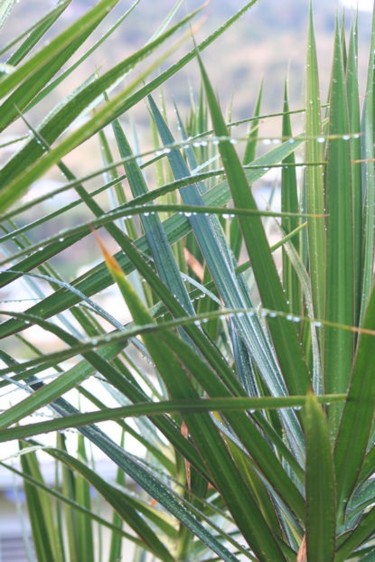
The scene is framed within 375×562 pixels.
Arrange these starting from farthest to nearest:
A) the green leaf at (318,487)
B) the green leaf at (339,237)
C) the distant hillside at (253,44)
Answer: the distant hillside at (253,44)
the green leaf at (339,237)
the green leaf at (318,487)

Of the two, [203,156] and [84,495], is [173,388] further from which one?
[203,156]

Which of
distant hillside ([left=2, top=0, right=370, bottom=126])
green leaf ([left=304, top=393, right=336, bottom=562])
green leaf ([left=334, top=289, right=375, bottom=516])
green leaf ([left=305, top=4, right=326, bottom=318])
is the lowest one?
green leaf ([left=304, top=393, right=336, bottom=562])

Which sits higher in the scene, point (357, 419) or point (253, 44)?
point (253, 44)

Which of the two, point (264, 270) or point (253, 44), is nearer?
point (264, 270)

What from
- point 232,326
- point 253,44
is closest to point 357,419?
point 232,326

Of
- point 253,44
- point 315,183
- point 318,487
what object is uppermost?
point 253,44

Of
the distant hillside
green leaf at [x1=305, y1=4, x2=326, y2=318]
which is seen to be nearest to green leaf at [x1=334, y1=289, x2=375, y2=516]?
green leaf at [x1=305, y1=4, x2=326, y2=318]

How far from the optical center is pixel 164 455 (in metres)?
1.33

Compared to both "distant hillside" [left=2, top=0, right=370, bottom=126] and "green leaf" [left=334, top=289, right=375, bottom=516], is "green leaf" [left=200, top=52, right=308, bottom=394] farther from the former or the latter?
"distant hillside" [left=2, top=0, right=370, bottom=126]

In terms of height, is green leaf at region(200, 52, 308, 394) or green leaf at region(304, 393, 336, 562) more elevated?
green leaf at region(200, 52, 308, 394)

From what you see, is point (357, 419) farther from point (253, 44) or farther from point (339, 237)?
point (253, 44)

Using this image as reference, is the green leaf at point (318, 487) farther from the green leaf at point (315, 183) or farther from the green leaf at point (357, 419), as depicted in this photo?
the green leaf at point (315, 183)

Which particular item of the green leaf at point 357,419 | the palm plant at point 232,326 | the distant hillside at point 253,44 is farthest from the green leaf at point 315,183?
the distant hillside at point 253,44

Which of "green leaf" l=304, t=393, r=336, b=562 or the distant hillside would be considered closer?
"green leaf" l=304, t=393, r=336, b=562
